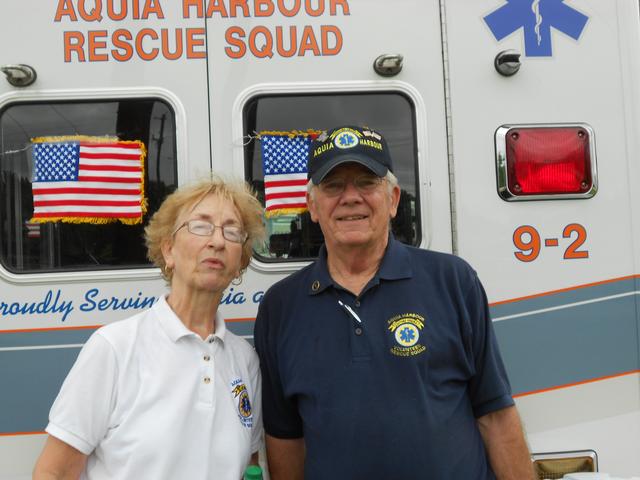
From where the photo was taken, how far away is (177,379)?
5.77 feet

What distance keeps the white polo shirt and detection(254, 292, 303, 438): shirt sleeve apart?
0.18 m

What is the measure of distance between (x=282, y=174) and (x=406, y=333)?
85 centimetres

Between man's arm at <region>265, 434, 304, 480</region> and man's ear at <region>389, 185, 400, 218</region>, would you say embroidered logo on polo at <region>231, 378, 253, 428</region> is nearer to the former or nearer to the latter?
man's arm at <region>265, 434, 304, 480</region>

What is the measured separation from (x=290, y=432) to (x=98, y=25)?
5.65 feet

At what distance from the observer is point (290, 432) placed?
6.78ft

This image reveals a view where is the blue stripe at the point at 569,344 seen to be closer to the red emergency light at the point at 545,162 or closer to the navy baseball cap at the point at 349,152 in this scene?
the red emergency light at the point at 545,162

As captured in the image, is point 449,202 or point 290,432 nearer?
point 290,432

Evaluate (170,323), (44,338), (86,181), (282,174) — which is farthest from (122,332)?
(282,174)

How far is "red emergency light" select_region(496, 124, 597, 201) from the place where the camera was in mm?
2367

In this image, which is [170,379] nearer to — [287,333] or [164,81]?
[287,333]

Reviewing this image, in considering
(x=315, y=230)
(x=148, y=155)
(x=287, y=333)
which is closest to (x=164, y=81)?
(x=148, y=155)

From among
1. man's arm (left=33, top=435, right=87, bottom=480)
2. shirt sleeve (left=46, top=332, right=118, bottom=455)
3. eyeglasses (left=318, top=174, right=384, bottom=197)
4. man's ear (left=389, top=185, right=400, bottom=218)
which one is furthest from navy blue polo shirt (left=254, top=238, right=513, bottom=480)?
man's arm (left=33, top=435, right=87, bottom=480)

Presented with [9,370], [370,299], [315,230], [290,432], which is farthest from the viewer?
[315,230]

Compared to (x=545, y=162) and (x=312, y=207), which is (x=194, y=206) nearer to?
(x=312, y=207)
